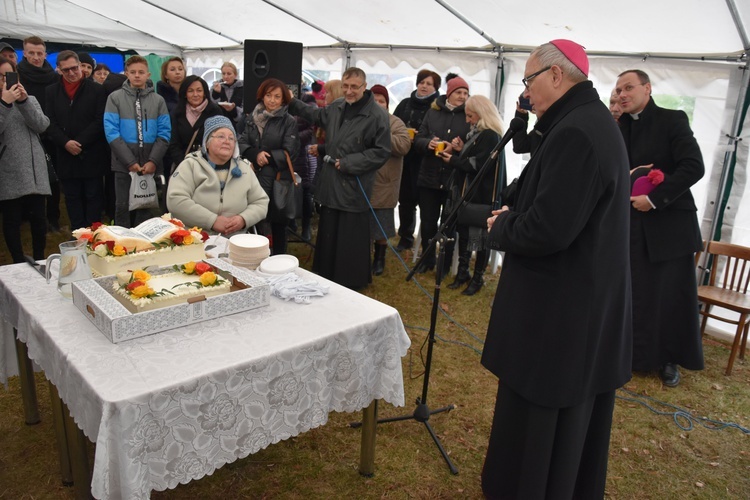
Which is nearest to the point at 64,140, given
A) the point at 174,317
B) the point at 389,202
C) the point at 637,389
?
the point at 389,202

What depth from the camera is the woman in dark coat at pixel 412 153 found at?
5.53 meters

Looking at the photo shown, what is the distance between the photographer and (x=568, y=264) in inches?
70.2

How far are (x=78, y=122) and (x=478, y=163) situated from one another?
11.3 feet

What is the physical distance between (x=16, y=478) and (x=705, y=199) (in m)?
4.71

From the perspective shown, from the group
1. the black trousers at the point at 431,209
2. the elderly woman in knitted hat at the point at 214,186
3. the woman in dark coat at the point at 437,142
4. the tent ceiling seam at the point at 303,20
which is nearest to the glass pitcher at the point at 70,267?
the elderly woman in knitted hat at the point at 214,186

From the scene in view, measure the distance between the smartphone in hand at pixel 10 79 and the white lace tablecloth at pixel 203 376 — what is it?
213 cm

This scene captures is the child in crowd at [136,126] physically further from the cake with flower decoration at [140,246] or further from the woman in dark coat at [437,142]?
the cake with flower decoration at [140,246]

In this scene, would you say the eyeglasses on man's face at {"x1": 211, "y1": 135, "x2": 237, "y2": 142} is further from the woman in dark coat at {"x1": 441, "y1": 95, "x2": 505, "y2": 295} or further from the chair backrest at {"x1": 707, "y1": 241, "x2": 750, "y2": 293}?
the chair backrest at {"x1": 707, "y1": 241, "x2": 750, "y2": 293}

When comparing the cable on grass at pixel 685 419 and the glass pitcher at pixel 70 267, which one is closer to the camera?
the glass pitcher at pixel 70 267

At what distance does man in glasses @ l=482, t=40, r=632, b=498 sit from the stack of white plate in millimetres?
1020

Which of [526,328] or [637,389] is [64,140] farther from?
[637,389]

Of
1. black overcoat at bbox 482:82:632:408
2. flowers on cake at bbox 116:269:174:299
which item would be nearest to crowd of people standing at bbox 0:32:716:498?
black overcoat at bbox 482:82:632:408

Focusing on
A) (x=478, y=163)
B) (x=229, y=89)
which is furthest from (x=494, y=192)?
(x=229, y=89)

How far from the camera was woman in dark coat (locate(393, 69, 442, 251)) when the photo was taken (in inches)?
218
